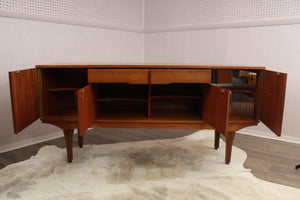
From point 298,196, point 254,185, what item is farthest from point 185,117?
point 298,196

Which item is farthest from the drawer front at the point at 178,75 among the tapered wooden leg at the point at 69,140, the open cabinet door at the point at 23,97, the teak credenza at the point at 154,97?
the open cabinet door at the point at 23,97

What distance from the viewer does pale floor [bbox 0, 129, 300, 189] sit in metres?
2.38

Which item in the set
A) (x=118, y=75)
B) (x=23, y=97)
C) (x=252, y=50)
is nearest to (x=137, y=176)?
(x=118, y=75)

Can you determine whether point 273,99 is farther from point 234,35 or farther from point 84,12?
point 84,12

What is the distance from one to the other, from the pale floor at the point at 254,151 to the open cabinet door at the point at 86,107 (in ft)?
3.20

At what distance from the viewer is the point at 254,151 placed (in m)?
2.95

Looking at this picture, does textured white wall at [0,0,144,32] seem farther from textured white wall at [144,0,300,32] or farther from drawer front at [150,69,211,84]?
drawer front at [150,69,211,84]

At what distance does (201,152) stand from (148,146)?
641mm

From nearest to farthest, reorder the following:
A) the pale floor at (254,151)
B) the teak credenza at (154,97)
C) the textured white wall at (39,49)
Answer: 1. the teak credenza at (154,97)
2. the pale floor at (254,151)
3. the textured white wall at (39,49)

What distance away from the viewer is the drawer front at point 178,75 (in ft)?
Answer: 7.48

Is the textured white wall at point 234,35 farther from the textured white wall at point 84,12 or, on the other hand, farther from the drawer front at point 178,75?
the drawer front at point 178,75

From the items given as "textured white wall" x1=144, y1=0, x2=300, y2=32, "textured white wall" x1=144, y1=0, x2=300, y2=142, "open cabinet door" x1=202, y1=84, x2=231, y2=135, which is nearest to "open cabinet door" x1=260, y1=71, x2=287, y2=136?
"open cabinet door" x1=202, y1=84, x2=231, y2=135

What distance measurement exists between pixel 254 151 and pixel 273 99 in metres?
1.04

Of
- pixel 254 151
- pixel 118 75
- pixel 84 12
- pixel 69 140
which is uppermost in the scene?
pixel 84 12
